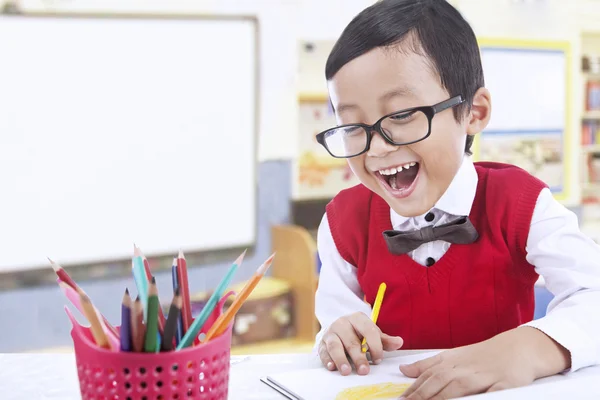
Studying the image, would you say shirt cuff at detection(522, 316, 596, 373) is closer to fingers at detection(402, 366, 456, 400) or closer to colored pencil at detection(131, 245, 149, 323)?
fingers at detection(402, 366, 456, 400)

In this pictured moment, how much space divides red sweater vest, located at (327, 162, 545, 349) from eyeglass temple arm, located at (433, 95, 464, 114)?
195 millimetres

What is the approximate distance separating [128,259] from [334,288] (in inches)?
73.9

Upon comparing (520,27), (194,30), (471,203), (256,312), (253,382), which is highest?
(520,27)

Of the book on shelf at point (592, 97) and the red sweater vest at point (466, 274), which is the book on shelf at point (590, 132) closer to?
the book on shelf at point (592, 97)

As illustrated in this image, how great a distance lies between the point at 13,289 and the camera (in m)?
2.69

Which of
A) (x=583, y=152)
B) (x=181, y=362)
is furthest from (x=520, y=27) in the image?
(x=181, y=362)

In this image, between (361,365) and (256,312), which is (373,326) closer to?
(361,365)

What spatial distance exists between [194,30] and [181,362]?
247 cm

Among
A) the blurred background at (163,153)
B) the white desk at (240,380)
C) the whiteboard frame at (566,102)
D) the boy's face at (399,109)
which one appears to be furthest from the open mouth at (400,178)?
the whiteboard frame at (566,102)

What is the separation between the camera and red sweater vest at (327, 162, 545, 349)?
1081 millimetres

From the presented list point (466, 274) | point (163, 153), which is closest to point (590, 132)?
point (163, 153)

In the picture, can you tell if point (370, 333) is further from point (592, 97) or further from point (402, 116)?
point (592, 97)

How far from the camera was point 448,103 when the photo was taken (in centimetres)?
96

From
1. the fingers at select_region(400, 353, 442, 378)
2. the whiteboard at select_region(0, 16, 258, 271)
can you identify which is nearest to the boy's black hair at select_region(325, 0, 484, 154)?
the fingers at select_region(400, 353, 442, 378)
